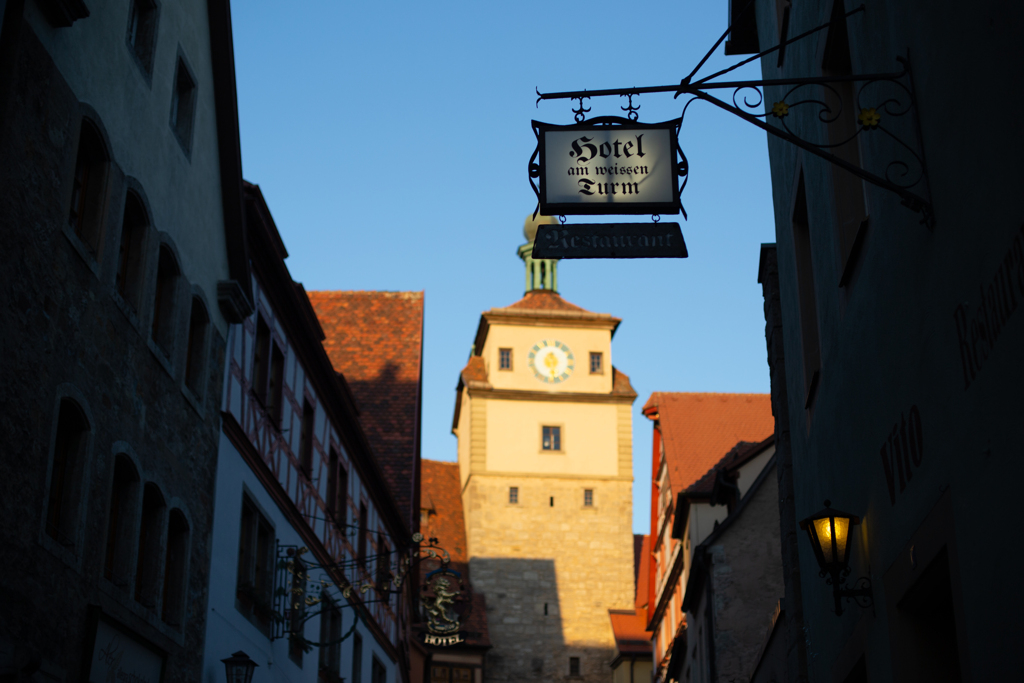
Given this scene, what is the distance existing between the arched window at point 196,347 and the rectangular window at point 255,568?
2336 millimetres

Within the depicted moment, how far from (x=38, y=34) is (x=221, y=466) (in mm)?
6203

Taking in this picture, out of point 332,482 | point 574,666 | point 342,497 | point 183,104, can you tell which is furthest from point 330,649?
point 574,666

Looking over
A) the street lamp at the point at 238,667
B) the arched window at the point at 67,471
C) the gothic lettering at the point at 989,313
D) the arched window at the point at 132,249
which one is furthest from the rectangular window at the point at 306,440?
the gothic lettering at the point at 989,313

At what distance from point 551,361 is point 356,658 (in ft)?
93.9

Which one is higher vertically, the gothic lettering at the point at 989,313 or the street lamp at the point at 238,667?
the gothic lettering at the point at 989,313

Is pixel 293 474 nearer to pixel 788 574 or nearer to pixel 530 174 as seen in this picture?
pixel 788 574

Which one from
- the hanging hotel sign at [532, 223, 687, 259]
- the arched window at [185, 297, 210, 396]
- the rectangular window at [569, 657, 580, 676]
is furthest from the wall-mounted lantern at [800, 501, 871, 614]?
the rectangular window at [569, 657, 580, 676]

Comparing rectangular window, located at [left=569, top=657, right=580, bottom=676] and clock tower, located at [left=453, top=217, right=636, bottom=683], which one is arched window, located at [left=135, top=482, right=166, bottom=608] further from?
rectangular window, located at [left=569, top=657, right=580, bottom=676]

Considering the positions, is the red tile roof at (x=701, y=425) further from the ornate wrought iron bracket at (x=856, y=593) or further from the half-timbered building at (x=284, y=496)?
the ornate wrought iron bracket at (x=856, y=593)

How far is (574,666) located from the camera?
44.4 meters

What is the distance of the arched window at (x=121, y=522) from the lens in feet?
34.4

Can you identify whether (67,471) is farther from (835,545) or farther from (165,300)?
(835,545)

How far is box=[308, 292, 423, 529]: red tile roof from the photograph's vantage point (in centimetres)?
3042

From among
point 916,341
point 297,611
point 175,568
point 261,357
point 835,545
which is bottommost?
Answer: point 835,545
